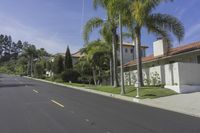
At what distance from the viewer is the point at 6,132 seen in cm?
1164

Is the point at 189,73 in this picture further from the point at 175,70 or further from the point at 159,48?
the point at 159,48

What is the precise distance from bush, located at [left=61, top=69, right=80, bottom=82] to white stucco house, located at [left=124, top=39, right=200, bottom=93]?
21706mm

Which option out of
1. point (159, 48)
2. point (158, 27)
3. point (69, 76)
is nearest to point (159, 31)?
point (158, 27)

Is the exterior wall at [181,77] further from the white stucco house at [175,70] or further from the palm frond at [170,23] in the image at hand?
the palm frond at [170,23]

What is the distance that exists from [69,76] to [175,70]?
109 feet

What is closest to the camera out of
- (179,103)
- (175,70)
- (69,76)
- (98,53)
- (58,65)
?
(179,103)

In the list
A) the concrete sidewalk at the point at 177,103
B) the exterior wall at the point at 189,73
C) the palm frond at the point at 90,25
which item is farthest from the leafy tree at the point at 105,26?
the concrete sidewalk at the point at 177,103

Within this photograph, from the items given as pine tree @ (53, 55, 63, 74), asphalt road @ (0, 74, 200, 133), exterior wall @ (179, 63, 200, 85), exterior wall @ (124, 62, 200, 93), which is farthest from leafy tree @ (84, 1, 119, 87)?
pine tree @ (53, 55, 63, 74)

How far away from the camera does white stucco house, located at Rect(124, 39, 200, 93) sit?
28844 mm

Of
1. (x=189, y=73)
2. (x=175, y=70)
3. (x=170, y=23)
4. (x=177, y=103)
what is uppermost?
(x=170, y=23)

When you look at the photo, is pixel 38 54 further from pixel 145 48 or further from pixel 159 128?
pixel 159 128

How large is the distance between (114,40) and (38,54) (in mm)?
92165

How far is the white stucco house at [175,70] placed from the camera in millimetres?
28844

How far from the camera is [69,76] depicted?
199 feet
